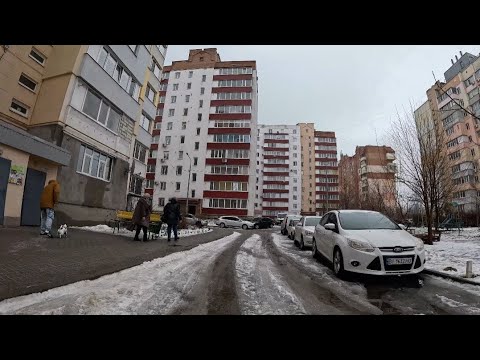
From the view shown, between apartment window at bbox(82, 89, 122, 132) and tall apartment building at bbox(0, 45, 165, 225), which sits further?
apartment window at bbox(82, 89, 122, 132)

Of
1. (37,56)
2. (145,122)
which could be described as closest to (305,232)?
(145,122)

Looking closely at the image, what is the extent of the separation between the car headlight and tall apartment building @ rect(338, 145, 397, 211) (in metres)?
12.2

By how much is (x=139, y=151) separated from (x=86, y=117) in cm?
745

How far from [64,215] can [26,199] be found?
1.78 m

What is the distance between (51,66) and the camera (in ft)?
49.0

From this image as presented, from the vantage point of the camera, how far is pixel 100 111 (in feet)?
52.0

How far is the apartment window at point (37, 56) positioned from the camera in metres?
15.3

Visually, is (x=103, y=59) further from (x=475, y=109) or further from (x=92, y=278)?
(x=475, y=109)

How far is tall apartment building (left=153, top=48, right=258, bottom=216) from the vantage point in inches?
1915

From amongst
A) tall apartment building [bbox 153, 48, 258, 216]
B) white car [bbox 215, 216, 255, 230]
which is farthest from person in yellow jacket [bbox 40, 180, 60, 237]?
tall apartment building [bbox 153, 48, 258, 216]

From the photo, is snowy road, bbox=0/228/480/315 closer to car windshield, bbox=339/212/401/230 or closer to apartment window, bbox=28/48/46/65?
car windshield, bbox=339/212/401/230

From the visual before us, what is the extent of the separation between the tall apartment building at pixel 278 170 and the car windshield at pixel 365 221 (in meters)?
72.0

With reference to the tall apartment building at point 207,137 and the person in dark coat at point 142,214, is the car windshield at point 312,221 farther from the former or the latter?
the tall apartment building at point 207,137
